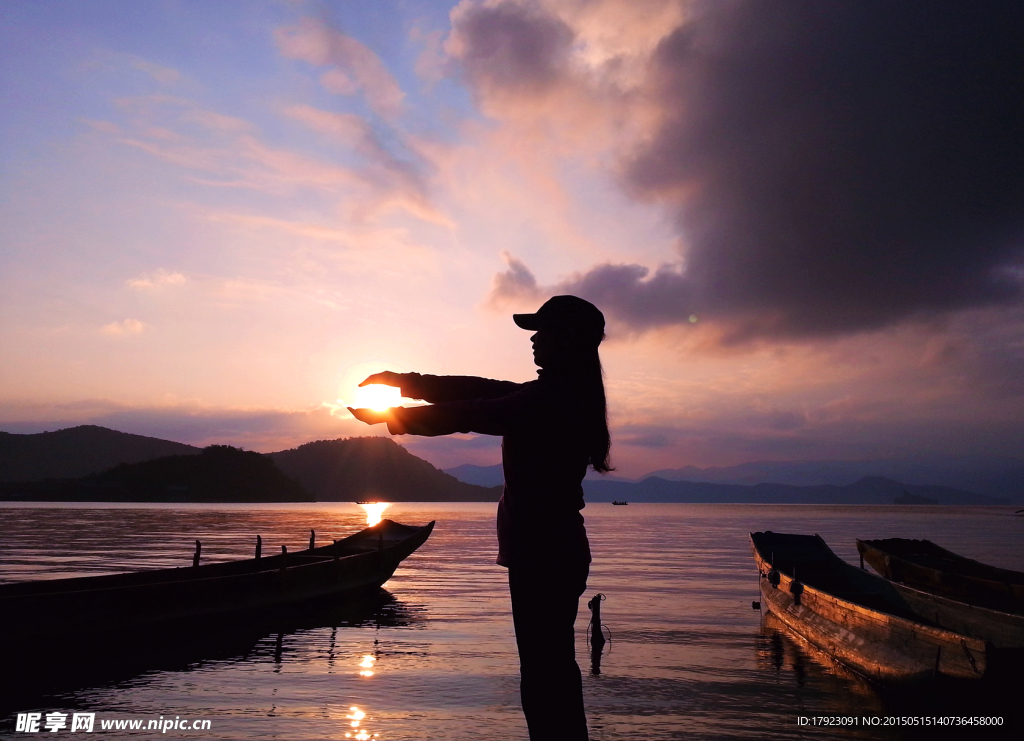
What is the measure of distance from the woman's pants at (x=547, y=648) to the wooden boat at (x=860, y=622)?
9.40m

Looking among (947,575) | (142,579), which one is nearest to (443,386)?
(142,579)

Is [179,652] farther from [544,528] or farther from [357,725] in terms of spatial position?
[544,528]

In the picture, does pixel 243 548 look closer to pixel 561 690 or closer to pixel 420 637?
pixel 420 637

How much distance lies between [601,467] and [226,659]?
49.9 feet

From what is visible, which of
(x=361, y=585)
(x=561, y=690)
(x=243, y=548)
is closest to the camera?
(x=561, y=690)

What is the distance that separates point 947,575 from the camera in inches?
787

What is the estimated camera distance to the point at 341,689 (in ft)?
42.3

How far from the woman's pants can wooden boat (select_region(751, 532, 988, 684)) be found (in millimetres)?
9403

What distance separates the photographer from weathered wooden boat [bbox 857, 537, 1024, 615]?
17578mm

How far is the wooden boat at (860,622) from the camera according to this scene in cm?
1038

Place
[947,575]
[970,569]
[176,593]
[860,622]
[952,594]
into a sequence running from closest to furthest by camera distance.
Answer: [860,622] < [176,593] < [952,594] < [947,575] < [970,569]

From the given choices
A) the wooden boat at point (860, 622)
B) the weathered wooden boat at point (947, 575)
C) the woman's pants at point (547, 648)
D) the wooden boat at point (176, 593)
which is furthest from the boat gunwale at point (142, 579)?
the weathered wooden boat at point (947, 575)

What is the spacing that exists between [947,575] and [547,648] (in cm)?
2190

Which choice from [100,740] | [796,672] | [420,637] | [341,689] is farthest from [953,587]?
[100,740]
